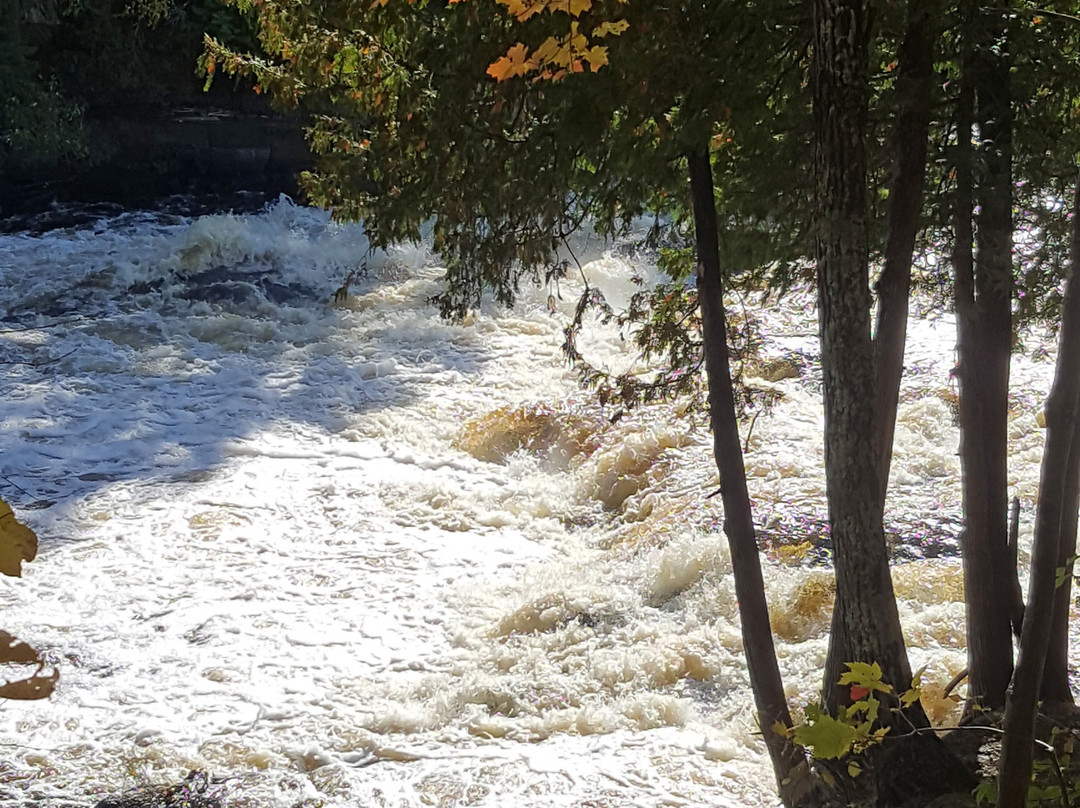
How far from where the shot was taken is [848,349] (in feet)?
13.3

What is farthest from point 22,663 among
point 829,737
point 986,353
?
point 986,353

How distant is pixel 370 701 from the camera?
21.2 feet

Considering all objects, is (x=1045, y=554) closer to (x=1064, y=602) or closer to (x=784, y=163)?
(x=1064, y=602)

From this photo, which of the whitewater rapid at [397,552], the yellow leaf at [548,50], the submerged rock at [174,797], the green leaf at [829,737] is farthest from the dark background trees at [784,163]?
the submerged rock at [174,797]

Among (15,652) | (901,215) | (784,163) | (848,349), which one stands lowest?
(15,652)

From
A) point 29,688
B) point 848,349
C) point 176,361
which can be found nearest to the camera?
point 29,688

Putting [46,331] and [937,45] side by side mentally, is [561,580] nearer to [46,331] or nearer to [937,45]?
[937,45]

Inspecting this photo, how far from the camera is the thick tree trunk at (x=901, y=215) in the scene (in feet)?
13.7

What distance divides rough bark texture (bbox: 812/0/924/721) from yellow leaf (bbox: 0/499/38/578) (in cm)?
332

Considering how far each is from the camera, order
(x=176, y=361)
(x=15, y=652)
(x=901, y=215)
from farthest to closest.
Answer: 1. (x=176, y=361)
2. (x=901, y=215)
3. (x=15, y=652)

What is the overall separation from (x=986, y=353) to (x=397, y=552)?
5.12 m

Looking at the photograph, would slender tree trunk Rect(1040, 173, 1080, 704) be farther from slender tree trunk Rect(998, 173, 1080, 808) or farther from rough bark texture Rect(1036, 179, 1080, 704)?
slender tree trunk Rect(998, 173, 1080, 808)

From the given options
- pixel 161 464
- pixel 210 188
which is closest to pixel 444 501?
pixel 161 464

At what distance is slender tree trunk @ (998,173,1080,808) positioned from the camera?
2.59 m
